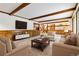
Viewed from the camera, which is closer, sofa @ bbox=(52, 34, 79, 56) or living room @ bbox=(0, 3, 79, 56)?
sofa @ bbox=(52, 34, 79, 56)

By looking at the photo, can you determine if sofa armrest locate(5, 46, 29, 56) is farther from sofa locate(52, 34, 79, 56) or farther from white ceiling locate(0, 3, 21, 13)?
white ceiling locate(0, 3, 21, 13)

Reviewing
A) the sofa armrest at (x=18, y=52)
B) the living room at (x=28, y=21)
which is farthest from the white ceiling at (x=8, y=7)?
the sofa armrest at (x=18, y=52)

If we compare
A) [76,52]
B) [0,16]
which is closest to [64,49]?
[76,52]

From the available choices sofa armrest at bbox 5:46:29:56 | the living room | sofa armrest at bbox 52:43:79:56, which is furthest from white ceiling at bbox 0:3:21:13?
sofa armrest at bbox 52:43:79:56

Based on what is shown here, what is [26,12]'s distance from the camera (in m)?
3.40

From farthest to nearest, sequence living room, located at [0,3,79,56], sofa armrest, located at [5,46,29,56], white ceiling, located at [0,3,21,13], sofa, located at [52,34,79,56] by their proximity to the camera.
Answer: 1. white ceiling, located at [0,3,21,13]
2. living room, located at [0,3,79,56]
3. sofa, located at [52,34,79,56]
4. sofa armrest, located at [5,46,29,56]

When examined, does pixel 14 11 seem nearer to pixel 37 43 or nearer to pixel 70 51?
pixel 37 43

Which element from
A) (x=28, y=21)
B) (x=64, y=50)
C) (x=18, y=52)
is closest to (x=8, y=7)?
(x=28, y=21)

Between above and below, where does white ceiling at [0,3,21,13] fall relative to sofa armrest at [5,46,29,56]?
above

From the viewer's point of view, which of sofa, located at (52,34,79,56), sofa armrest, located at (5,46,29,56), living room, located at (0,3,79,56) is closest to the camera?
sofa armrest, located at (5,46,29,56)

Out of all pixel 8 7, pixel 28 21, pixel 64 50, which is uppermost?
pixel 8 7

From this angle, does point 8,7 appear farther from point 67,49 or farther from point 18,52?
point 67,49

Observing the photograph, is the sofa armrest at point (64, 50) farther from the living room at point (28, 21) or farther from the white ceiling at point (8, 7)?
the white ceiling at point (8, 7)

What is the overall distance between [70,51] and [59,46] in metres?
0.30
